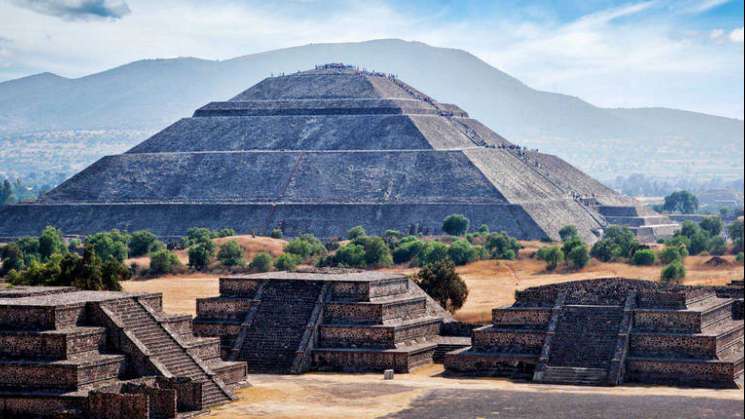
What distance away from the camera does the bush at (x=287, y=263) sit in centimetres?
9644

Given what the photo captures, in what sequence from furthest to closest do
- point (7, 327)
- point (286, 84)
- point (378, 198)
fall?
point (286, 84) < point (378, 198) < point (7, 327)

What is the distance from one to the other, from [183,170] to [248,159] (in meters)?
6.58

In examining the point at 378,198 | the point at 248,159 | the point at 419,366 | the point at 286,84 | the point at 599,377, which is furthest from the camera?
the point at 286,84

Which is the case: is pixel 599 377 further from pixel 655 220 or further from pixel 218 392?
pixel 655 220

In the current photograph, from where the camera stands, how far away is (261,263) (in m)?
98.4

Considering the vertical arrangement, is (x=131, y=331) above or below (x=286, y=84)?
below

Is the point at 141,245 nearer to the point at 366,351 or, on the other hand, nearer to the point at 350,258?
the point at 350,258

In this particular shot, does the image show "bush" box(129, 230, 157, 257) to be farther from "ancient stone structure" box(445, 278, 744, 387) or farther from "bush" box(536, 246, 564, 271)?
"ancient stone structure" box(445, 278, 744, 387)

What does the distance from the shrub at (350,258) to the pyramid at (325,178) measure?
119 feet

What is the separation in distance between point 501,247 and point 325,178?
41718 mm

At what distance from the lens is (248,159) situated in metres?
158

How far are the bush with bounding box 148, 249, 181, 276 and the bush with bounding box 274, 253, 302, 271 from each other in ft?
21.0

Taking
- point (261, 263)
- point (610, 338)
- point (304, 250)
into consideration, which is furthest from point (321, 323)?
point (304, 250)

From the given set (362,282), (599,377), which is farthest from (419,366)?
(599,377)
